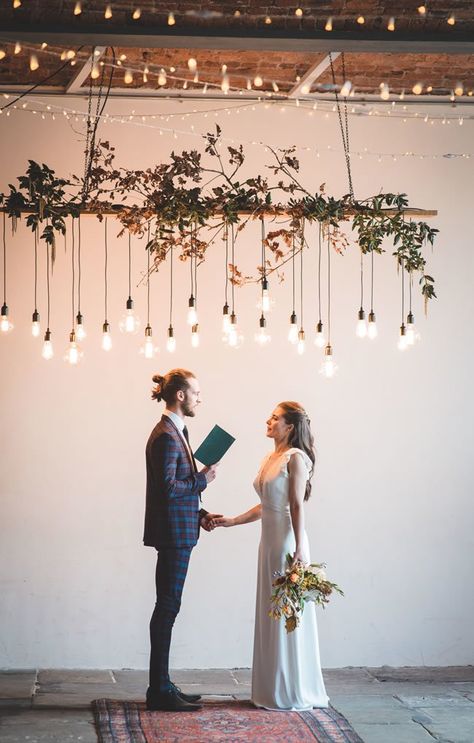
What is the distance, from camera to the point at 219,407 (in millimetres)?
7457

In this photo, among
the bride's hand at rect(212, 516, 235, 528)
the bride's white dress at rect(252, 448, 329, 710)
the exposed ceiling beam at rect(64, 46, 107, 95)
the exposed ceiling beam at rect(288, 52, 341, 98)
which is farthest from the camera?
the exposed ceiling beam at rect(288, 52, 341, 98)

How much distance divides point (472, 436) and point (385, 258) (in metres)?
1.38

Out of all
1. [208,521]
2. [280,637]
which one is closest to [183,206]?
[208,521]

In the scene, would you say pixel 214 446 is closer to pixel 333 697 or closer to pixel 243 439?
pixel 243 439

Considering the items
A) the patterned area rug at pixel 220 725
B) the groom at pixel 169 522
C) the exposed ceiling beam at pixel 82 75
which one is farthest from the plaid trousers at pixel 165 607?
the exposed ceiling beam at pixel 82 75

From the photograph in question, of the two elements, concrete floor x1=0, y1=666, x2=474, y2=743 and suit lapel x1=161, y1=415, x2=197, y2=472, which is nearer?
concrete floor x1=0, y1=666, x2=474, y2=743

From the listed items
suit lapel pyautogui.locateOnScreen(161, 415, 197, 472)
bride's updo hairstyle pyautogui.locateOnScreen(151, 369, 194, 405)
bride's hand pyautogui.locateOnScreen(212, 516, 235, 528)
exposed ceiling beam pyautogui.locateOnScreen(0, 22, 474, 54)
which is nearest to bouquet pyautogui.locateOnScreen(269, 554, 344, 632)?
bride's hand pyautogui.locateOnScreen(212, 516, 235, 528)

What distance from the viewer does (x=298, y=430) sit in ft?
20.6

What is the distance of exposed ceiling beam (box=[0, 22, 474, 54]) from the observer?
Result: 5.52 meters

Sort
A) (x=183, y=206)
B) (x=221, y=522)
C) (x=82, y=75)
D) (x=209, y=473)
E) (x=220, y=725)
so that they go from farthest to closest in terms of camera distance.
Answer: (x=82, y=75)
(x=221, y=522)
(x=209, y=473)
(x=183, y=206)
(x=220, y=725)

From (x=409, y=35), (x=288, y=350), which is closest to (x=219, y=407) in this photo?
(x=288, y=350)

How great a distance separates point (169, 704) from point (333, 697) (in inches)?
43.3

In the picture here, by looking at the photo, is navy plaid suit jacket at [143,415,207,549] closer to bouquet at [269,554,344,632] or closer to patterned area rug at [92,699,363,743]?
bouquet at [269,554,344,632]

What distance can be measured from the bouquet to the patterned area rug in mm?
534
